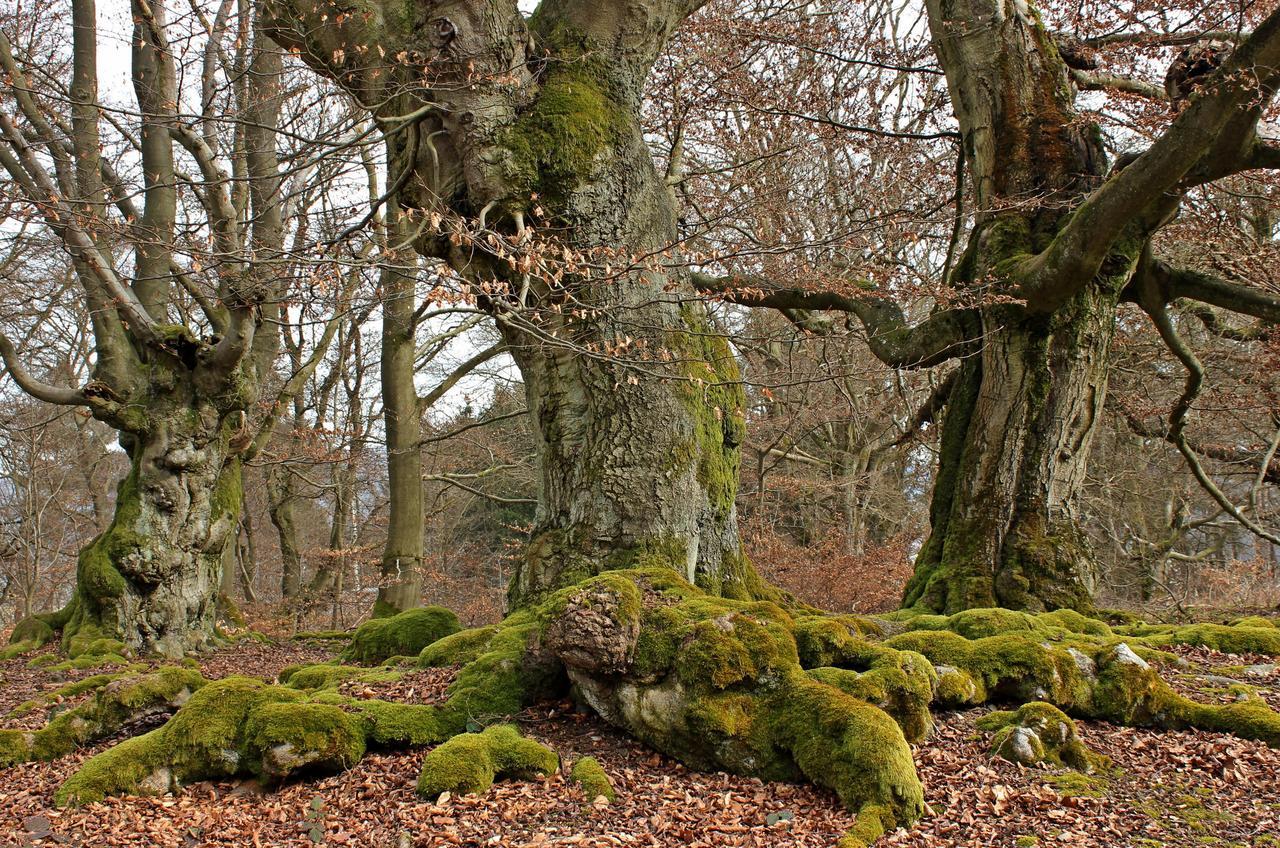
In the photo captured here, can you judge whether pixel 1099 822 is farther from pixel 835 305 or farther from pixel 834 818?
pixel 835 305

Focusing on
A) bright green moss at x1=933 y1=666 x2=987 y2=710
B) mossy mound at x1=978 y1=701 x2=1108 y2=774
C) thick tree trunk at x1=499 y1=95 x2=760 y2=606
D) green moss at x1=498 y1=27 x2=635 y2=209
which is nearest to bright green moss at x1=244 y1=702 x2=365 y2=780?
thick tree trunk at x1=499 y1=95 x2=760 y2=606

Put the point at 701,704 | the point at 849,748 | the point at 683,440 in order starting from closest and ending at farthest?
the point at 849,748 → the point at 701,704 → the point at 683,440

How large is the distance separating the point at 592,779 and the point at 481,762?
55cm

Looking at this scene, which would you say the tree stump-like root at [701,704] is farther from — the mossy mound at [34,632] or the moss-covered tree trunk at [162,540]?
the mossy mound at [34,632]

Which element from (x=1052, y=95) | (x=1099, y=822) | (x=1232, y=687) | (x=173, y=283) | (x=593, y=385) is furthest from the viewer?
(x=173, y=283)

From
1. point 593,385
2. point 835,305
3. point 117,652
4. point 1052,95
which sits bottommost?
point 117,652

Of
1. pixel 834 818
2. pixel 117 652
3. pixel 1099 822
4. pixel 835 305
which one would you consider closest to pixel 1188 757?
pixel 1099 822

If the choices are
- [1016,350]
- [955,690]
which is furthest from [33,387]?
[1016,350]

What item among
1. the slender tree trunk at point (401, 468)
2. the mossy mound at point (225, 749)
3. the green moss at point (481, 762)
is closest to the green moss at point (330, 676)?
the mossy mound at point (225, 749)

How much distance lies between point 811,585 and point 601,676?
10452 millimetres

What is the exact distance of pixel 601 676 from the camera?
14.9ft

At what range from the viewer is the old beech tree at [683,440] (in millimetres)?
4309

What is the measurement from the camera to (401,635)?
6.85 metres

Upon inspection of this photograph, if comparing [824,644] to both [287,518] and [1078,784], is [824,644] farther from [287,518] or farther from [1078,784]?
[287,518]
